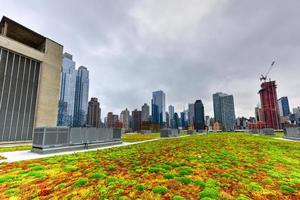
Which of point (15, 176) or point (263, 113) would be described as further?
point (263, 113)

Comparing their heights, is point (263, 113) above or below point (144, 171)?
above

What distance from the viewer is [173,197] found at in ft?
20.6

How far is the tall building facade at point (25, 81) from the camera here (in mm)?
30469

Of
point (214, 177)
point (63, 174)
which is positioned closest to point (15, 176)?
point (63, 174)

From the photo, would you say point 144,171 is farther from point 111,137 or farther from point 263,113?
point 263,113

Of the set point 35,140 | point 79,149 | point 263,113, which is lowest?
point 79,149

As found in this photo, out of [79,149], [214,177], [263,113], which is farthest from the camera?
[263,113]

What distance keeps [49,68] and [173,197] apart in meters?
43.4

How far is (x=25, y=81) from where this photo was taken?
33.5m

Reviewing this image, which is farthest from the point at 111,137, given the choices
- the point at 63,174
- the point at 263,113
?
the point at 263,113

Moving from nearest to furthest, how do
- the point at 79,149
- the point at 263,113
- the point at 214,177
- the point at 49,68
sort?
the point at 214,177
the point at 79,149
the point at 49,68
the point at 263,113

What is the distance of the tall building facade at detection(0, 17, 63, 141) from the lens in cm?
3047

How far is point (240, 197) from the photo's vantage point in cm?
633

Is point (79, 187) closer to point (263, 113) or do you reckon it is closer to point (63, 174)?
point (63, 174)
